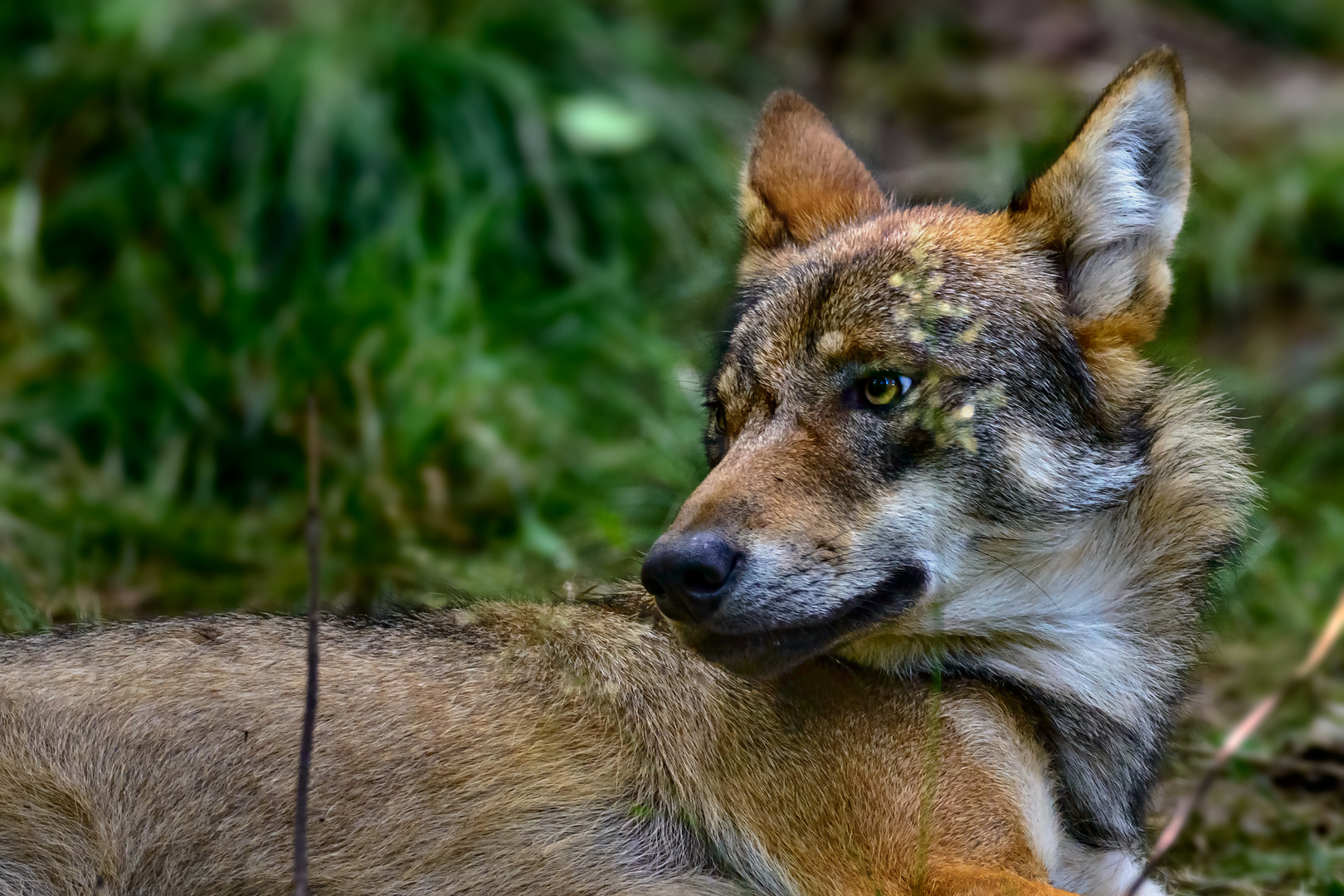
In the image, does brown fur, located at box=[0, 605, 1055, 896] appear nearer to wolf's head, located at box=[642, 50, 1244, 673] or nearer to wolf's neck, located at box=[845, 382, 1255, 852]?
wolf's neck, located at box=[845, 382, 1255, 852]

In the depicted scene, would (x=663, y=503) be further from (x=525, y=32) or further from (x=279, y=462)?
(x=525, y=32)

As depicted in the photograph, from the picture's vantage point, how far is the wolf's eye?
3.68m

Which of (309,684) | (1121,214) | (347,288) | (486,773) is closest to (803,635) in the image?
(486,773)

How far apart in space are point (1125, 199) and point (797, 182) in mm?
1069

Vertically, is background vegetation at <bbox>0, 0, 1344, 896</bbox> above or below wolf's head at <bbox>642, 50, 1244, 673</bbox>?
below

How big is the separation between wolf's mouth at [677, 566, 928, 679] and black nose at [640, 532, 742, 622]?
0.37ft

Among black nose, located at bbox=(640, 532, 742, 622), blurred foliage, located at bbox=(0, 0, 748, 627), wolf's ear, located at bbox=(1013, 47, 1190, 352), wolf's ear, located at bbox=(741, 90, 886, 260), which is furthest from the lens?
blurred foliage, located at bbox=(0, 0, 748, 627)

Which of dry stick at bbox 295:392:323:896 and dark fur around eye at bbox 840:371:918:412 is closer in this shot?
dry stick at bbox 295:392:323:896

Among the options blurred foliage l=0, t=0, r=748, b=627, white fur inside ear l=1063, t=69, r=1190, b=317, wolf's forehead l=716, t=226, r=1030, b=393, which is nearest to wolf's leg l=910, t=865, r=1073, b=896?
wolf's forehead l=716, t=226, r=1030, b=393

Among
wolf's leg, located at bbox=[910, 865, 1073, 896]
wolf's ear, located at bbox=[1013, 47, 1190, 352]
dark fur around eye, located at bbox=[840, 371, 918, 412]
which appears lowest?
wolf's leg, located at bbox=[910, 865, 1073, 896]

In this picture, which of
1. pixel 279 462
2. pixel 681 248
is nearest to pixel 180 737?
pixel 279 462

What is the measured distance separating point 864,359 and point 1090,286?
68 centimetres

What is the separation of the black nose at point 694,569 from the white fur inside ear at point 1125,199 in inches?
50.4

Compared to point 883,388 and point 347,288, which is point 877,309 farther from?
point 347,288
